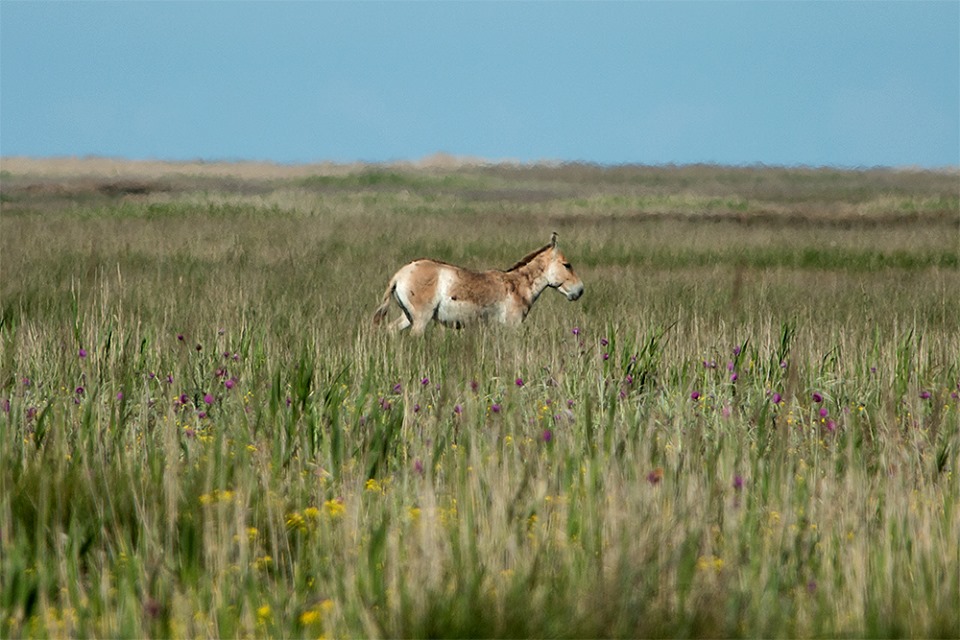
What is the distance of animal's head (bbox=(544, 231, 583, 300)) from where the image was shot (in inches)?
474

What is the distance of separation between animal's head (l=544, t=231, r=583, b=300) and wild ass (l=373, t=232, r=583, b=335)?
301 mm

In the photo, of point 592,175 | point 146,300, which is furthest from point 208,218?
point 592,175

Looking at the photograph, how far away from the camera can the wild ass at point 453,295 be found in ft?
36.2

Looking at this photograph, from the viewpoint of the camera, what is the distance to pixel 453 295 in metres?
11.1

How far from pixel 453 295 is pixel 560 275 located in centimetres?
144

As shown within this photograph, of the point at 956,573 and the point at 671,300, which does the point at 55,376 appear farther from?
the point at 671,300

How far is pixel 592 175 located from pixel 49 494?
7700 centimetres

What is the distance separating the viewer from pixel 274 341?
348 inches

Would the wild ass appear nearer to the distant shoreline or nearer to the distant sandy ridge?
the distant shoreline

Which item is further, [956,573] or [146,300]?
[146,300]

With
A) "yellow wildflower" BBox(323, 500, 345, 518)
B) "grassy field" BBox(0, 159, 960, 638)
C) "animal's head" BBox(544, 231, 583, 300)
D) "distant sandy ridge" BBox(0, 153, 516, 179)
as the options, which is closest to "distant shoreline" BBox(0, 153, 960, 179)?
"distant sandy ridge" BBox(0, 153, 516, 179)

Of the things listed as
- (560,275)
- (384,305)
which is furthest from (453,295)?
(560,275)

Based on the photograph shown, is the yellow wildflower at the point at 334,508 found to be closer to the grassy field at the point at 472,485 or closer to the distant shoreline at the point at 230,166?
the grassy field at the point at 472,485

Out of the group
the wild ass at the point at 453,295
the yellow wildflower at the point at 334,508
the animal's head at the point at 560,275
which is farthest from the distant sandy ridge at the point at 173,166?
the yellow wildflower at the point at 334,508
